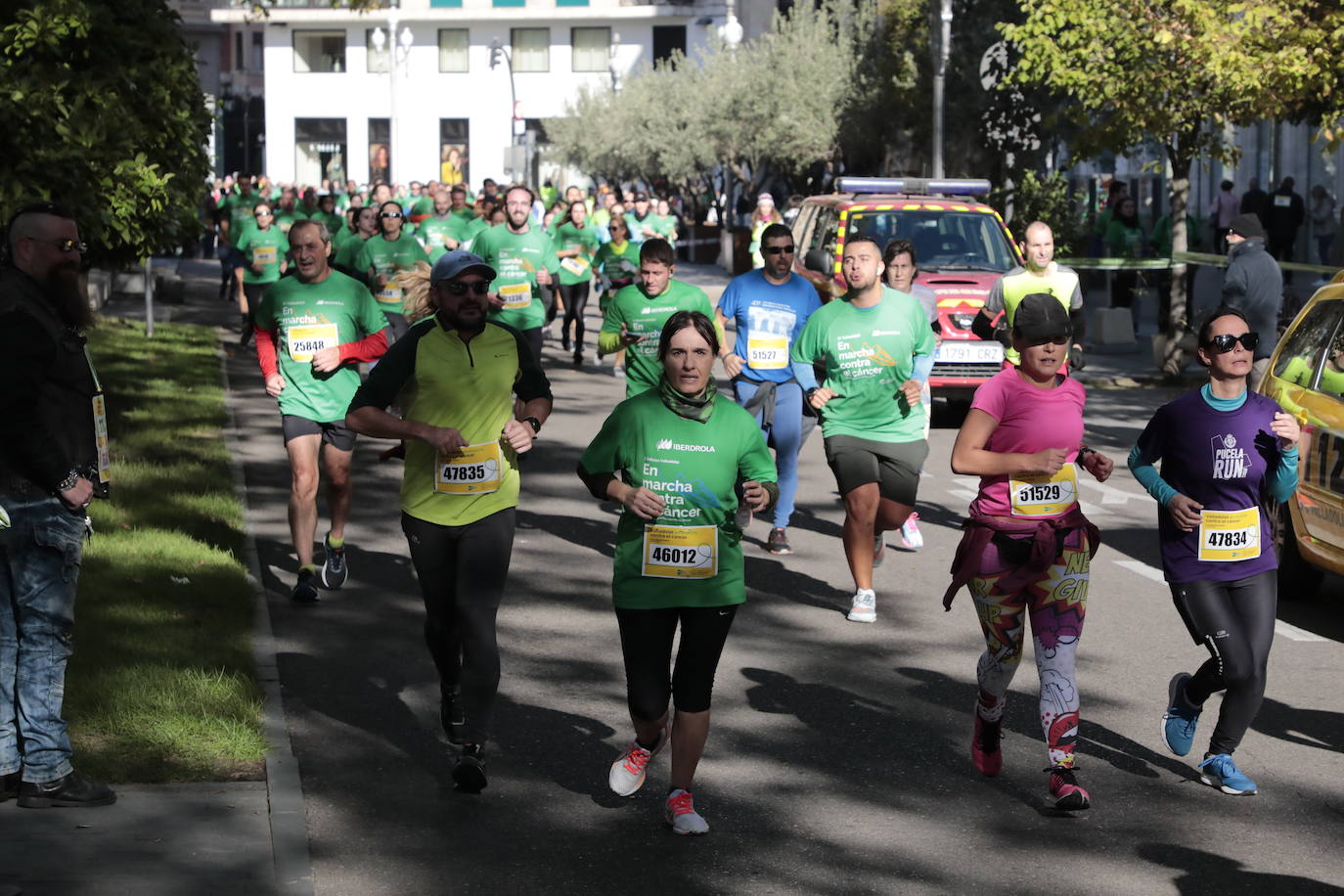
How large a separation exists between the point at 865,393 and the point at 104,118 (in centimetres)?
727

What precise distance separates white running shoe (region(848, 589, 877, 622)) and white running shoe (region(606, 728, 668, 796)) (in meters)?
3.24

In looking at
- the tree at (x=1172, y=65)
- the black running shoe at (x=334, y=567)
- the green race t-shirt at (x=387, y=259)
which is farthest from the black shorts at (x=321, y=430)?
the tree at (x=1172, y=65)

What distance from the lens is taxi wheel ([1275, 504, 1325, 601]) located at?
9977 mm

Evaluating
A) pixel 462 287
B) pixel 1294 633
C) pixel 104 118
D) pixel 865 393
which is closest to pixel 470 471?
pixel 462 287

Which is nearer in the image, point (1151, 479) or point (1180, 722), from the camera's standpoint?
point (1151, 479)

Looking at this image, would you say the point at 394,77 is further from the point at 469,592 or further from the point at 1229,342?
the point at 1229,342

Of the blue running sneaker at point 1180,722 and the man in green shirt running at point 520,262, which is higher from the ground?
the man in green shirt running at point 520,262

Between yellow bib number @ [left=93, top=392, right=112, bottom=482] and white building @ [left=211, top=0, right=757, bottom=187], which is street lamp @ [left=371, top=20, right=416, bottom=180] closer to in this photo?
white building @ [left=211, top=0, right=757, bottom=187]

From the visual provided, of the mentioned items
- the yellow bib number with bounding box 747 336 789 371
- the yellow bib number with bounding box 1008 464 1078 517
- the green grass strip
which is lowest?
the green grass strip

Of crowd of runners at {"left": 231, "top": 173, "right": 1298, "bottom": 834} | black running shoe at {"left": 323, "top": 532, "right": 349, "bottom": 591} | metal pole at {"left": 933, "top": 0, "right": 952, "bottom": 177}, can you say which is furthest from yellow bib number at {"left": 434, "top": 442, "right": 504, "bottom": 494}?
metal pole at {"left": 933, "top": 0, "right": 952, "bottom": 177}

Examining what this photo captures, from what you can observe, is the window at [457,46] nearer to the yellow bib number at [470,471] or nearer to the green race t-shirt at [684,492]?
the yellow bib number at [470,471]

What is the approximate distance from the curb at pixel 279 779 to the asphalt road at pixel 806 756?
0.23ft

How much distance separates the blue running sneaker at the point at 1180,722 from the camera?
22.8 ft

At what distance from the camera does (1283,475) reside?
Answer: 6668 millimetres
